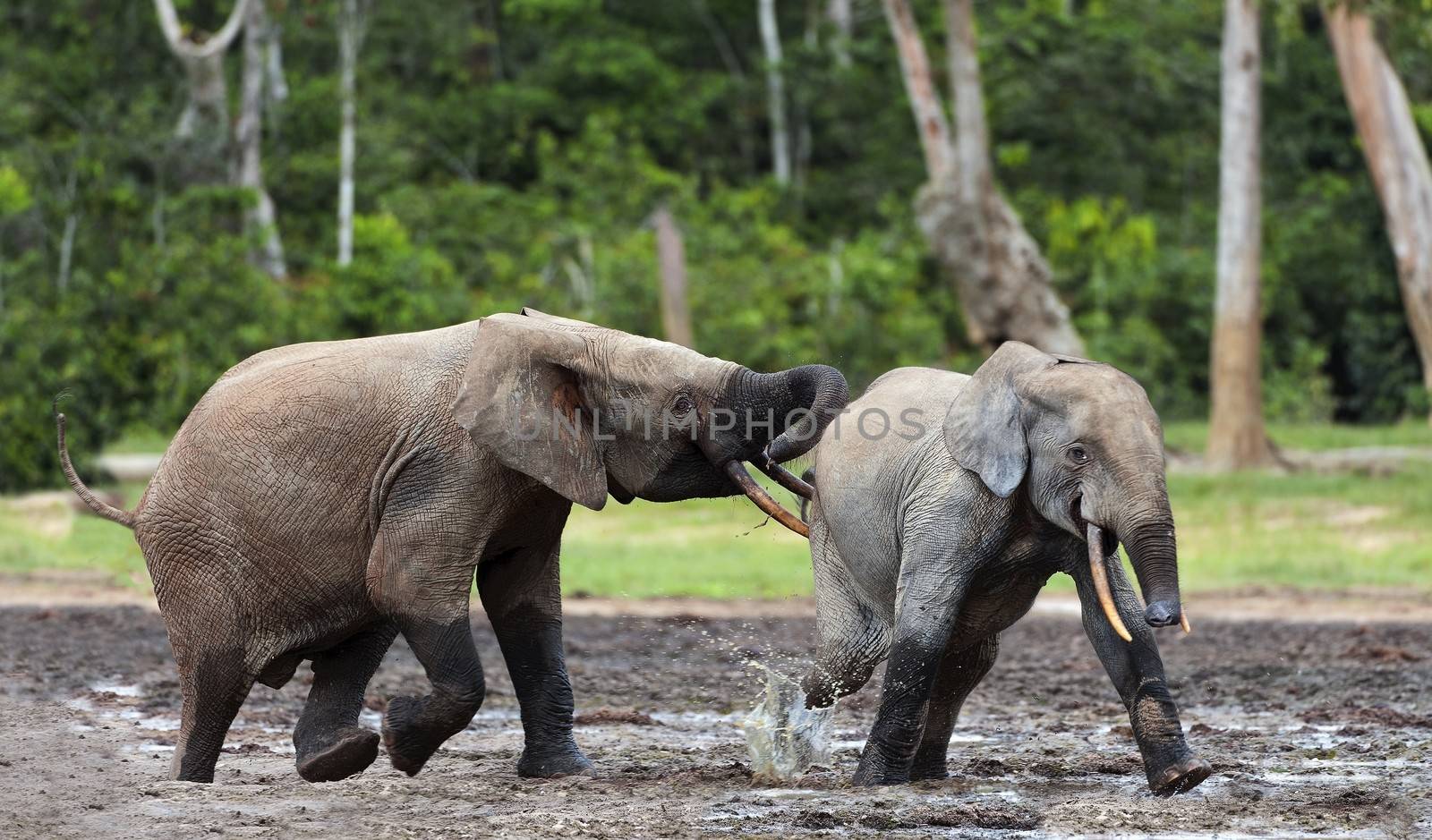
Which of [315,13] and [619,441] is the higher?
[315,13]

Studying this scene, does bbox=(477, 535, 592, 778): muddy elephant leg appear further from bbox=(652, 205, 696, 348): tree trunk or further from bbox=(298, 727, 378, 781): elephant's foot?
bbox=(652, 205, 696, 348): tree trunk

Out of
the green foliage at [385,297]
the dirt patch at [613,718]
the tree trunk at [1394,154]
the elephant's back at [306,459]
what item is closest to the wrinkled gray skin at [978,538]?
the elephant's back at [306,459]

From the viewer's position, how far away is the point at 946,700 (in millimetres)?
7859

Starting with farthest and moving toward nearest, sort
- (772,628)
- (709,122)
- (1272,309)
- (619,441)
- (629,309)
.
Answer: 1. (709,122)
2. (1272,309)
3. (629,309)
4. (772,628)
5. (619,441)

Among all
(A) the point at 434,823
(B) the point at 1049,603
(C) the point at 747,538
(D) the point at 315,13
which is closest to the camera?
(A) the point at 434,823

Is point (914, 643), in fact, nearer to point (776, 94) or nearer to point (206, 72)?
point (206, 72)

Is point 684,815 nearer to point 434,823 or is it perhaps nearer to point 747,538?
point 434,823

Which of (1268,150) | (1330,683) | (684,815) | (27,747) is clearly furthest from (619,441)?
(1268,150)

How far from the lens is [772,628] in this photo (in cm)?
1354

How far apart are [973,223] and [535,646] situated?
16.9 meters

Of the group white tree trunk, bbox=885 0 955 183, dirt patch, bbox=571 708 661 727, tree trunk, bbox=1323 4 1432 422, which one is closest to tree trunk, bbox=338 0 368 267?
white tree trunk, bbox=885 0 955 183

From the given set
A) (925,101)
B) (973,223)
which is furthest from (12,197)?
(973,223)

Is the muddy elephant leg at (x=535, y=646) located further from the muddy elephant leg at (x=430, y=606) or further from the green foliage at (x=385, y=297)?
the green foliage at (x=385, y=297)

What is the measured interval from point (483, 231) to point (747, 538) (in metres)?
13.6
